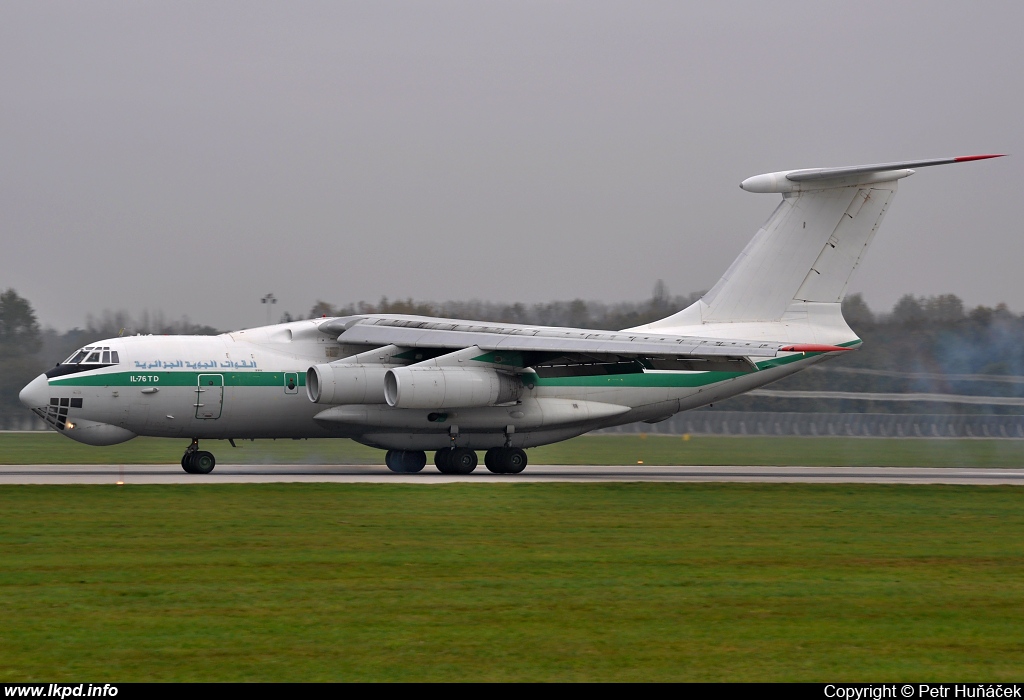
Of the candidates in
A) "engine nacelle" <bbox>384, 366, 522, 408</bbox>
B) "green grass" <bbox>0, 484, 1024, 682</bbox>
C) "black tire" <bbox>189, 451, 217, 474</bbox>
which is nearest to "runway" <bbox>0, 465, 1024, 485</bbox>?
"black tire" <bbox>189, 451, 217, 474</bbox>

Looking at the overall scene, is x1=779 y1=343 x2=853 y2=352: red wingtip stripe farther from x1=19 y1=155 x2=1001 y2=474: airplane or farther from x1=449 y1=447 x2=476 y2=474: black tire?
x1=449 y1=447 x2=476 y2=474: black tire

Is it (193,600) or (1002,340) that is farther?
(1002,340)

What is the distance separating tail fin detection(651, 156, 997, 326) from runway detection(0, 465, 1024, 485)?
3523 mm

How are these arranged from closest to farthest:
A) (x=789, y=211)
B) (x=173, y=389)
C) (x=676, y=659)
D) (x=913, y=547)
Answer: (x=676, y=659), (x=913, y=547), (x=173, y=389), (x=789, y=211)

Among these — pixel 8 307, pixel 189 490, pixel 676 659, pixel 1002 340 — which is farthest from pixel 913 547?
pixel 8 307

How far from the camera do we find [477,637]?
8.12 metres

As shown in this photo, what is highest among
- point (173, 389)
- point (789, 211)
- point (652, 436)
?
point (789, 211)

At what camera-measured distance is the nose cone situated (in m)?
22.5

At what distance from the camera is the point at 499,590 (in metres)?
10.1

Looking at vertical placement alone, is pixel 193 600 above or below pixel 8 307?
below

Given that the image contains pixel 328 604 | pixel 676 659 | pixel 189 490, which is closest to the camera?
pixel 676 659

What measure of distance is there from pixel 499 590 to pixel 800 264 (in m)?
17.7
